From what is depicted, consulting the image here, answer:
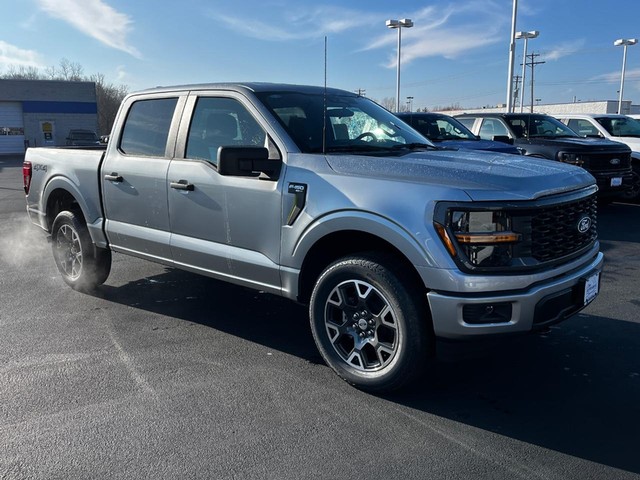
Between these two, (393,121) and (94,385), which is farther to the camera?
(393,121)

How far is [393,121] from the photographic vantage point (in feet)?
16.6

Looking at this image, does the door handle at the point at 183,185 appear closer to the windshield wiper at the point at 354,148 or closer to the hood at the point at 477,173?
the windshield wiper at the point at 354,148

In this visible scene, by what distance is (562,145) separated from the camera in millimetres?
10641

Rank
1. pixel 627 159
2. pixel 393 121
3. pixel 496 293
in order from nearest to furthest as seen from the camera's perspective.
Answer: pixel 496 293 < pixel 393 121 < pixel 627 159

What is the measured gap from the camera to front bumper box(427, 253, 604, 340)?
320cm

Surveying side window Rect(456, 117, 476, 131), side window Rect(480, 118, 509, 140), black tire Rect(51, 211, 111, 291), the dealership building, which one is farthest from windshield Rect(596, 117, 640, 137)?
the dealership building

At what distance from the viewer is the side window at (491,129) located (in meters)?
12.1

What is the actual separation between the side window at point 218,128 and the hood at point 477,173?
81cm

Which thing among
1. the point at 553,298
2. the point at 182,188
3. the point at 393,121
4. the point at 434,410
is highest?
the point at 393,121

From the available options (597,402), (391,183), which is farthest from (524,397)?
(391,183)

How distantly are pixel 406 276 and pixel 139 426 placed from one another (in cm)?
177

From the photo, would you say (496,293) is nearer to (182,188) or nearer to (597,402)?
(597,402)

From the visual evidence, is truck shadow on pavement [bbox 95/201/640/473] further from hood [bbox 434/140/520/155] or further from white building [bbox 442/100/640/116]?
white building [bbox 442/100/640/116]

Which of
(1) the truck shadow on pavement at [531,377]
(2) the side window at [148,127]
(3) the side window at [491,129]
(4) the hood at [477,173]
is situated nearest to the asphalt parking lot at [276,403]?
(1) the truck shadow on pavement at [531,377]
